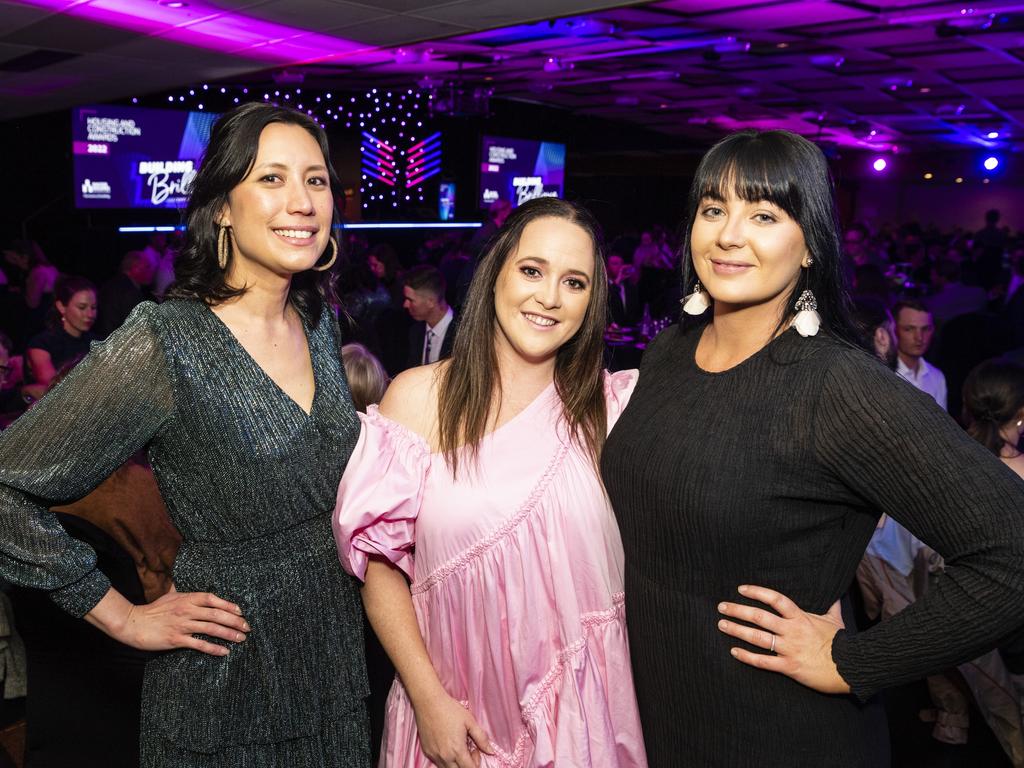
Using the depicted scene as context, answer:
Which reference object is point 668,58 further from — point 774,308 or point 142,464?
point 774,308

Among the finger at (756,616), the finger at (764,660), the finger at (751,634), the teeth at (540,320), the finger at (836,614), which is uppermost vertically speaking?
the teeth at (540,320)

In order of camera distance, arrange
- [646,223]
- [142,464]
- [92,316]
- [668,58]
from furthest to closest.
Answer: [646,223] → [668,58] → [92,316] → [142,464]

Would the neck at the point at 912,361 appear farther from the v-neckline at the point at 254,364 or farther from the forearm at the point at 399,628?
the v-neckline at the point at 254,364

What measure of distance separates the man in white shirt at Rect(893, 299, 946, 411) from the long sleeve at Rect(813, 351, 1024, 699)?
3.05 metres

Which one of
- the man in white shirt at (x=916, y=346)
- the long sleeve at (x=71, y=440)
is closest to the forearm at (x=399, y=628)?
the long sleeve at (x=71, y=440)

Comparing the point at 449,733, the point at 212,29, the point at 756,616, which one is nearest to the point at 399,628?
the point at 449,733

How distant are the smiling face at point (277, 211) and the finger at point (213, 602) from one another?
565mm

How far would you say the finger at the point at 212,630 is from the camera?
1.48m

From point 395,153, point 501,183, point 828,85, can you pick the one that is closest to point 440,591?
point 828,85

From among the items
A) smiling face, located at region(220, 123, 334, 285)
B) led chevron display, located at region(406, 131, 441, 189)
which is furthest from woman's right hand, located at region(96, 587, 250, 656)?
led chevron display, located at region(406, 131, 441, 189)

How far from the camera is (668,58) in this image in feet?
30.3

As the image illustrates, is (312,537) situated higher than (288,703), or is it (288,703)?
(312,537)

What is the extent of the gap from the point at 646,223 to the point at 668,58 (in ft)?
34.3

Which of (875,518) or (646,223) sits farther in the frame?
(646,223)
